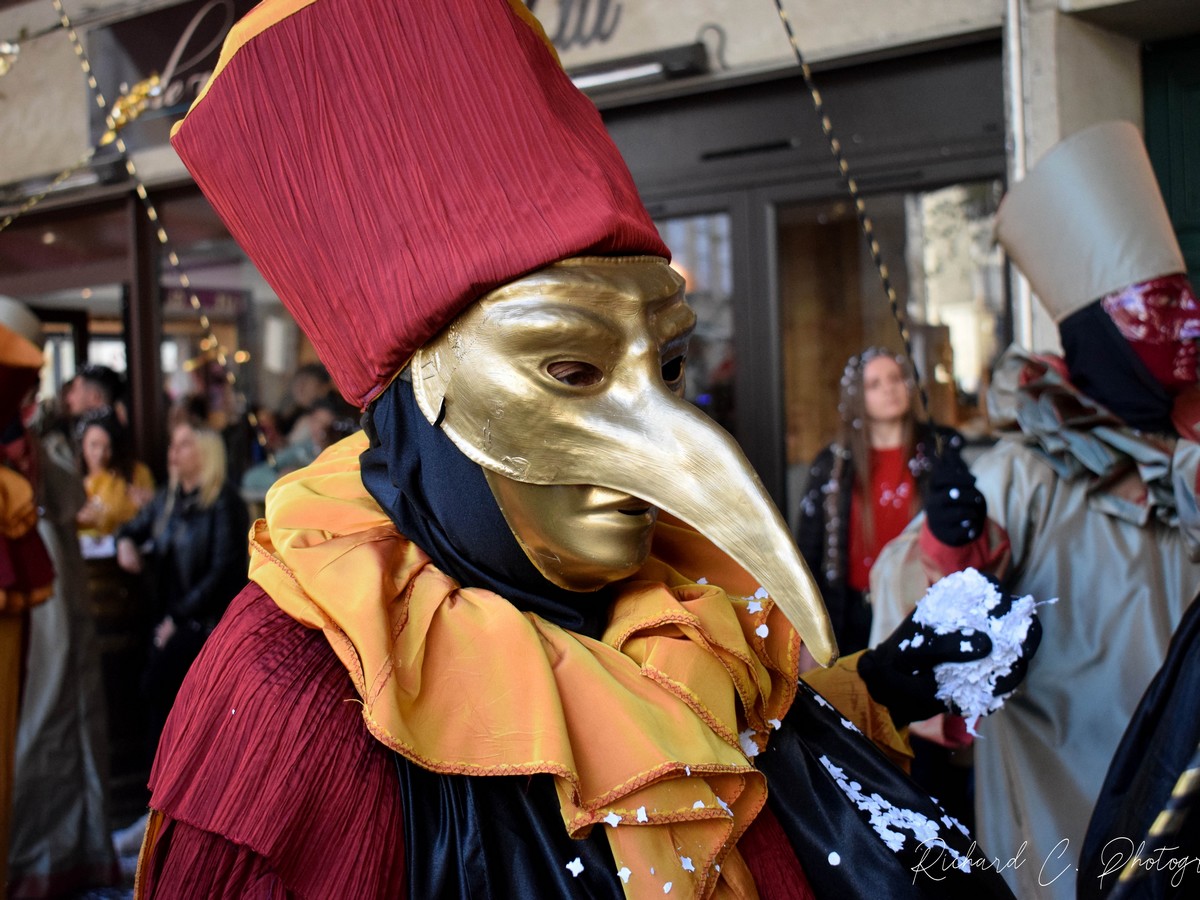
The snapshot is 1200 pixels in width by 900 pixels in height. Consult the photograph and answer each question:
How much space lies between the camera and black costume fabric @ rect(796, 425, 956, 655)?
378cm

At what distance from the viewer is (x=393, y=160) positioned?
4.22ft

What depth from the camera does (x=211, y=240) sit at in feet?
18.8

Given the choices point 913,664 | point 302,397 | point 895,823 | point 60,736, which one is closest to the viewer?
point 895,823

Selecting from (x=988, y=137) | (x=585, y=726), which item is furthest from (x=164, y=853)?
(x=988, y=137)

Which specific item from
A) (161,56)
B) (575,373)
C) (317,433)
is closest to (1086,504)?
(575,373)

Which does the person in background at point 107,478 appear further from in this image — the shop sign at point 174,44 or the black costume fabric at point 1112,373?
the black costume fabric at point 1112,373

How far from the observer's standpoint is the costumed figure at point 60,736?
13.2 ft

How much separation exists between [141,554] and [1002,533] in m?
3.94

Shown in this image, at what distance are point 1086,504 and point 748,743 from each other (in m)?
1.59

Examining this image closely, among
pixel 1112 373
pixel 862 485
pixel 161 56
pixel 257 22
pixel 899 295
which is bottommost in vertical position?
pixel 862 485

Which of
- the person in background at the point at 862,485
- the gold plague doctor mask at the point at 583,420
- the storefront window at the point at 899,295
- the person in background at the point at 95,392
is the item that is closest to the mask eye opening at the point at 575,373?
the gold plague doctor mask at the point at 583,420

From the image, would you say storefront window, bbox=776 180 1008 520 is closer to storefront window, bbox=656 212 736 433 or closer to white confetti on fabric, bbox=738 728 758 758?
storefront window, bbox=656 212 736 433

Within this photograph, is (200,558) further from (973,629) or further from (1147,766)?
(1147,766)

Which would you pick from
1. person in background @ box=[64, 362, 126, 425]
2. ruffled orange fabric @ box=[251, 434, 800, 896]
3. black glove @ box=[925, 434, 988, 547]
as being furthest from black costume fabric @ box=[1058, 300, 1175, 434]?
person in background @ box=[64, 362, 126, 425]
